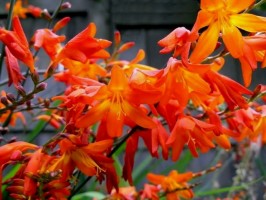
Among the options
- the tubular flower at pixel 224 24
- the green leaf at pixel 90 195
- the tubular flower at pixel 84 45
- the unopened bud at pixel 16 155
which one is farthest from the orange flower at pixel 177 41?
the green leaf at pixel 90 195

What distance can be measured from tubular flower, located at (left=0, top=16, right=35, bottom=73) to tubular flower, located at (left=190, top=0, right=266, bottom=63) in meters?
0.24

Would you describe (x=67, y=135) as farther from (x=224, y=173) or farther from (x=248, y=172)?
(x=224, y=173)

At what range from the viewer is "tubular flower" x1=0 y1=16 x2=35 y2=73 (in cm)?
72

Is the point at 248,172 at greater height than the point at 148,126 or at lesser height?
lesser

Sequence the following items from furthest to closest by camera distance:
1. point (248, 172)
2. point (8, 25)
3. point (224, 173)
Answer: point (224, 173) < point (248, 172) < point (8, 25)

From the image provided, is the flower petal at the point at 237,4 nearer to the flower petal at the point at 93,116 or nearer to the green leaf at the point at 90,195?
the flower petal at the point at 93,116

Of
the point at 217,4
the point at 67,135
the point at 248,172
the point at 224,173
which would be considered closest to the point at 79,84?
the point at 67,135

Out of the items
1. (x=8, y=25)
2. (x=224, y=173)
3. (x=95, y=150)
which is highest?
(x=8, y=25)

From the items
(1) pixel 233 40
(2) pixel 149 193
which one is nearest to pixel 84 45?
(1) pixel 233 40

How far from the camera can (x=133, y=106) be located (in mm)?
677

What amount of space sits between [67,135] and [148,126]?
0.10 meters

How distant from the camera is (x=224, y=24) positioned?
2.26 feet

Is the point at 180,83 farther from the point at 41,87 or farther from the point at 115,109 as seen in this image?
the point at 41,87

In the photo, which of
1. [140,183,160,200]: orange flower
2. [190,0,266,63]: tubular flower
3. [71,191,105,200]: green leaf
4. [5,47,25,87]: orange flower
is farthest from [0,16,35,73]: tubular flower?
[71,191,105,200]: green leaf
